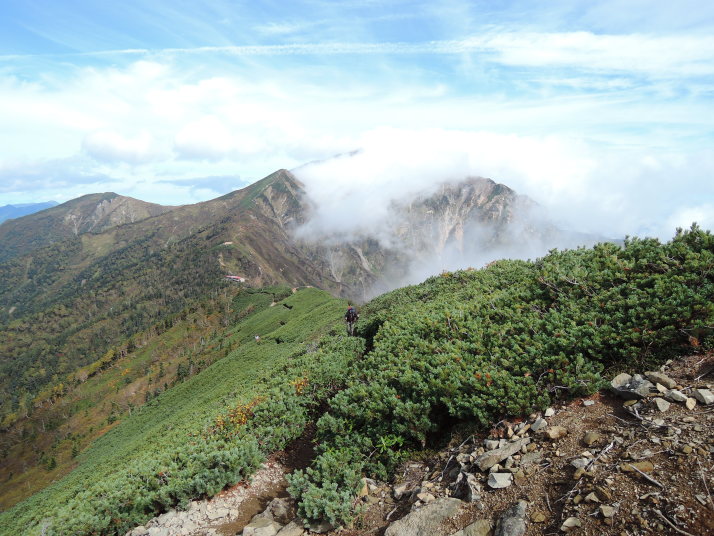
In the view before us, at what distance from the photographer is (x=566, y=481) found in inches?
248

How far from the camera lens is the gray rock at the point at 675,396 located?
6.88 metres

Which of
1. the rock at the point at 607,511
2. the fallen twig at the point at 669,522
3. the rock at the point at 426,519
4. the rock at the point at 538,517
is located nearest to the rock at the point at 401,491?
the rock at the point at 426,519

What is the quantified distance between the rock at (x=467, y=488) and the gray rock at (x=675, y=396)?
12.4ft

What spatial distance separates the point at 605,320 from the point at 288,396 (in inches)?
405

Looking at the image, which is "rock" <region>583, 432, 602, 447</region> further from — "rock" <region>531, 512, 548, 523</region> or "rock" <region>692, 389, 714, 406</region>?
"rock" <region>692, 389, 714, 406</region>

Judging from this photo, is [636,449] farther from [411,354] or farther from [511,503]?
[411,354]

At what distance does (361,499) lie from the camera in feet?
27.8

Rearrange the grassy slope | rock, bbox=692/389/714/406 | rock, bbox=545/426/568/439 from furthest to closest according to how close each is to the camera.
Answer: the grassy slope < rock, bbox=545/426/568/439 < rock, bbox=692/389/714/406

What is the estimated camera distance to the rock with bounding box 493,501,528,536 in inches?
231

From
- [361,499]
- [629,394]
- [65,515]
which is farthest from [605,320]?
[65,515]

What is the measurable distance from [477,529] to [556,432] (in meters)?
2.38

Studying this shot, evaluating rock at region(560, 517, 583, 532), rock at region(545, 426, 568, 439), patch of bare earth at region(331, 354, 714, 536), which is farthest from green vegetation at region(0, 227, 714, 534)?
rock at region(560, 517, 583, 532)

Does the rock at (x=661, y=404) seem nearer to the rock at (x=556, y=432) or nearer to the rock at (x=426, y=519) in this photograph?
the rock at (x=556, y=432)

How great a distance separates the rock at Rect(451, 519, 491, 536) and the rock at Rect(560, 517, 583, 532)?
1165mm
